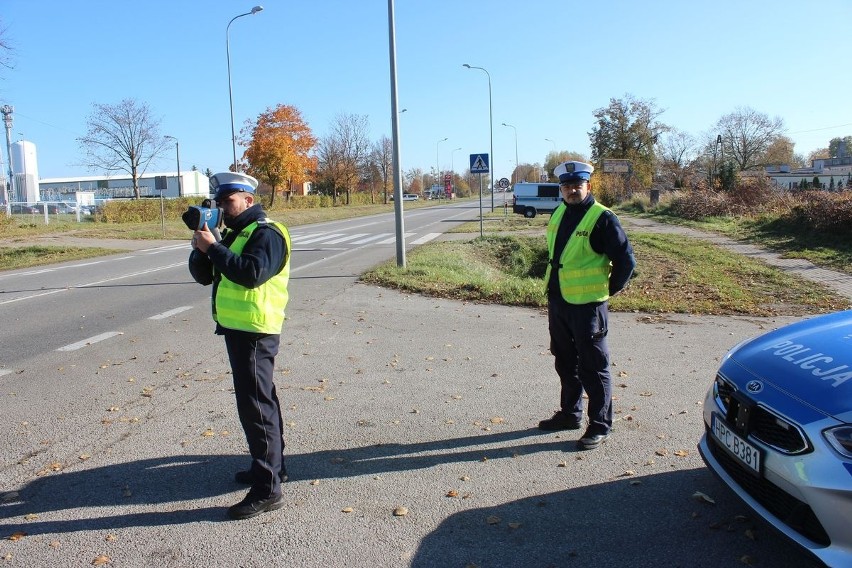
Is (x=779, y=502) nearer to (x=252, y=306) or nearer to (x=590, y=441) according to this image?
(x=590, y=441)

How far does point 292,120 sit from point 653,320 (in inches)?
1784

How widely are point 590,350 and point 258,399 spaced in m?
2.16

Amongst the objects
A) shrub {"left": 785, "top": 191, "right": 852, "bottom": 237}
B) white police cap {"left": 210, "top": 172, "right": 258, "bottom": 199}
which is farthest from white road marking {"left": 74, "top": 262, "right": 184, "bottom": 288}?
shrub {"left": 785, "top": 191, "right": 852, "bottom": 237}

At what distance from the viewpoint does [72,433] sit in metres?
4.62

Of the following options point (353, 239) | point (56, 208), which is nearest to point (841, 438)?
point (353, 239)

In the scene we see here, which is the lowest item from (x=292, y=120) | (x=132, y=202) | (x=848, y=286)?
(x=848, y=286)

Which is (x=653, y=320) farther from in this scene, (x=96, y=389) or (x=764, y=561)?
(x=96, y=389)

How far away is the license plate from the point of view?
115 inches

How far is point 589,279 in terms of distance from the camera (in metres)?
4.29

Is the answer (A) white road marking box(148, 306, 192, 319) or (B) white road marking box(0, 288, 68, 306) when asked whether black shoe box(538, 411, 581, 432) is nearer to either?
(A) white road marking box(148, 306, 192, 319)

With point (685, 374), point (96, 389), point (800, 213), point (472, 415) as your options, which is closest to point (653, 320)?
point (685, 374)

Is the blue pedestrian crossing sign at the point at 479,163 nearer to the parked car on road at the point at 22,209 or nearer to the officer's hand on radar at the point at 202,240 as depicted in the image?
the officer's hand on radar at the point at 202,240

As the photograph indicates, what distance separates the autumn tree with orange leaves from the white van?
57.5 ft

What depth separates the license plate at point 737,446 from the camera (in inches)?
115
